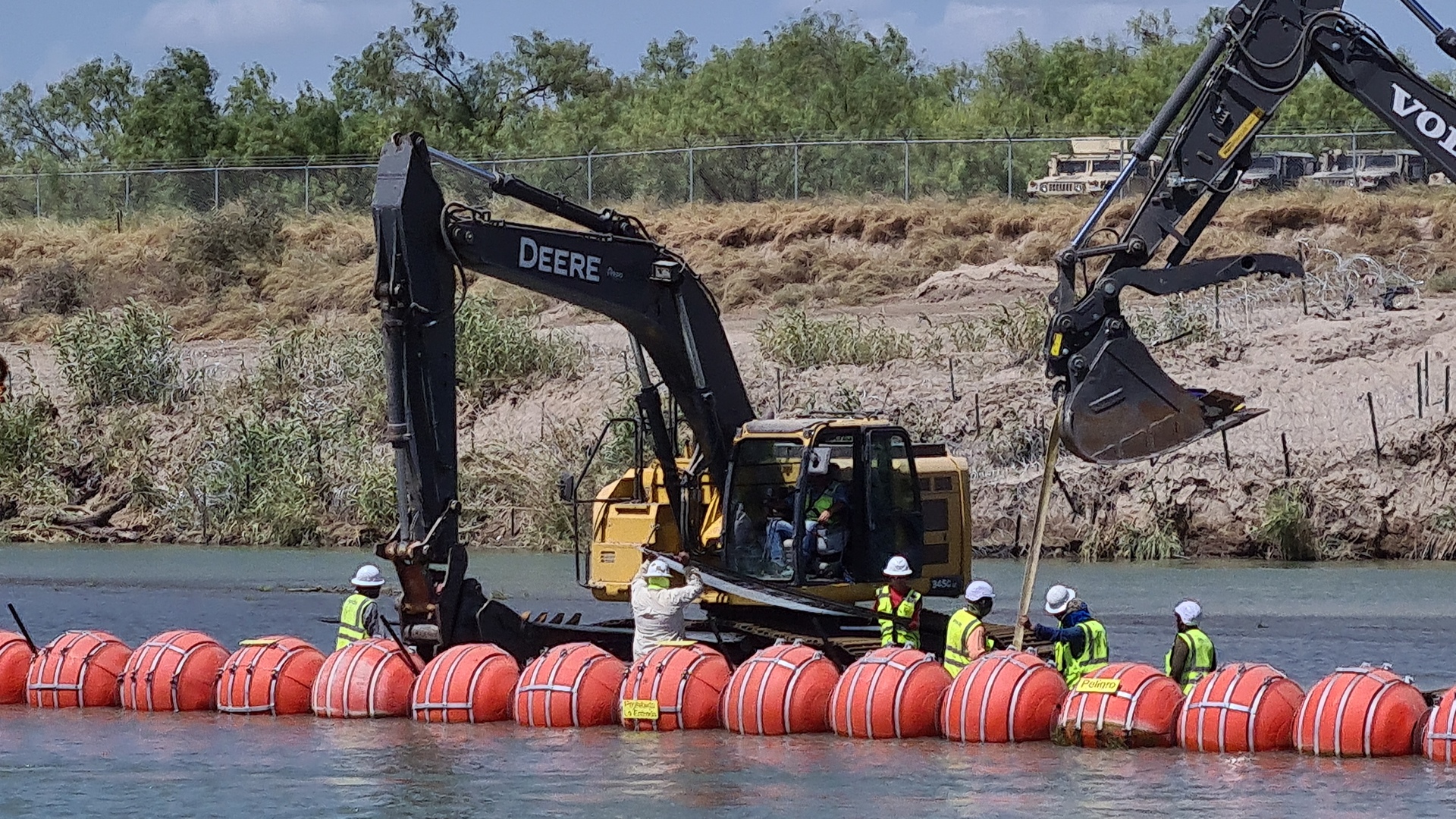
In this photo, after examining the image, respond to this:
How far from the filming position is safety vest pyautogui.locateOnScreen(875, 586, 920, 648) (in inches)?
827

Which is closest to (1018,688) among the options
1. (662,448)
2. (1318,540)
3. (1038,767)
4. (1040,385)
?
(1038,767)

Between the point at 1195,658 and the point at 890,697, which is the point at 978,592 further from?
the point at 1195,658

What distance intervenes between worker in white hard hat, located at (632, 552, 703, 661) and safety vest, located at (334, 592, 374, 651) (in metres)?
2.62

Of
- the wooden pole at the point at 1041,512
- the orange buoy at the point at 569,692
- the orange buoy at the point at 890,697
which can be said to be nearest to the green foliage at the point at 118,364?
the orange buoy at the point at 569,692

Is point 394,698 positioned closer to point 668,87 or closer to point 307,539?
point 307,539

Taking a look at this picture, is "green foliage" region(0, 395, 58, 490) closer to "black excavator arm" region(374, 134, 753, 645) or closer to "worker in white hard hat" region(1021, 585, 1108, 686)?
"black excavator arm" region(374, 134, 753, 645)

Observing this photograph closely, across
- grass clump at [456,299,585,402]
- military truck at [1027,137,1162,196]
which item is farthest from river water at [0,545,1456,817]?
military truck at [1027,137,1162,196]

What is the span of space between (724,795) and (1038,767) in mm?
2607

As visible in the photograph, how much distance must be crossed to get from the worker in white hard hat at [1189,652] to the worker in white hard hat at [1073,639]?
66cm

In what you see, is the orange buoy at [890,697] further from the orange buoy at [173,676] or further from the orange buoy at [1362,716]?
the orange buoy at [173,676]

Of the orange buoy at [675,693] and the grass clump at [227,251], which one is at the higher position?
the grass clump at [227,251]

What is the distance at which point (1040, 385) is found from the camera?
4078 cm

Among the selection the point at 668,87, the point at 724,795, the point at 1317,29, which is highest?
the point at 668,87

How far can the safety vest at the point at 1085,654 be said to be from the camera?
19609 mm
